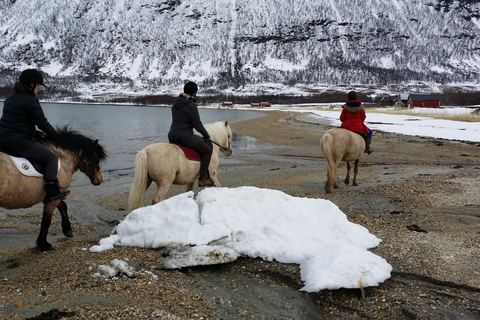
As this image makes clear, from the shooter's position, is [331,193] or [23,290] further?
[331,193]

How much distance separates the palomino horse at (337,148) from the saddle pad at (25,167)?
6706mm

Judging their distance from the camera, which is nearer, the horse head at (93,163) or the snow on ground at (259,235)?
the snow on ground at (259,235)

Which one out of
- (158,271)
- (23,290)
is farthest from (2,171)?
(158,271)

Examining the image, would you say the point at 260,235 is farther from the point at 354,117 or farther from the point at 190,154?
the point at 354,117

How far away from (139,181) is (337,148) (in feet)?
18.0

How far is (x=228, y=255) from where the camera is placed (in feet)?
15.8

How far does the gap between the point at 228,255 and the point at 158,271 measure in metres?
0.89

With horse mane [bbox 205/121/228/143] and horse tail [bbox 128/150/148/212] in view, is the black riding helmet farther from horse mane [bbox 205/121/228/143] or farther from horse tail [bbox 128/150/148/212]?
horse mane [bbox 205/121/228/143]

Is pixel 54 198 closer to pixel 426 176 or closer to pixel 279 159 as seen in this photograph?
pixel 426 176

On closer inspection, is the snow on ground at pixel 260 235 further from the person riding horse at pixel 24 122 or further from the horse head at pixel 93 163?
the person riding horse at pixel 24 122

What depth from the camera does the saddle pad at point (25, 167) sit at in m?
5.23

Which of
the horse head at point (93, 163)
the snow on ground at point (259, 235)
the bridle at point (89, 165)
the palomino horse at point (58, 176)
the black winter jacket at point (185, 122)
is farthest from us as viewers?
the black winter jacket at point (185, 122)

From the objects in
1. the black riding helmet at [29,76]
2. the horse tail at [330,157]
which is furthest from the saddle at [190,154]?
the horse tail at [330,157]

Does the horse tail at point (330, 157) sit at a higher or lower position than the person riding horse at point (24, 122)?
lower
